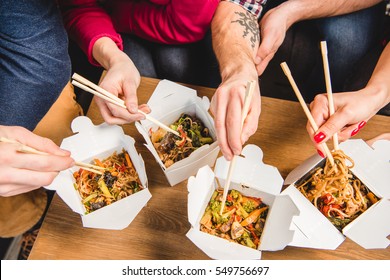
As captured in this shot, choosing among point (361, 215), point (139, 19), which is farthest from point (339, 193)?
point (139, 19)

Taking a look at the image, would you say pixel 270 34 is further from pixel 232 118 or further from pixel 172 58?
pixel 232 118

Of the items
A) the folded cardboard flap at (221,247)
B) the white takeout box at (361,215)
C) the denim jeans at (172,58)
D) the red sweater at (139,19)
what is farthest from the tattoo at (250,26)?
the folded cardboard flap at (221,247)

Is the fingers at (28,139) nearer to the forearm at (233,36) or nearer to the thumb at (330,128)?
the forearm at (233,36)

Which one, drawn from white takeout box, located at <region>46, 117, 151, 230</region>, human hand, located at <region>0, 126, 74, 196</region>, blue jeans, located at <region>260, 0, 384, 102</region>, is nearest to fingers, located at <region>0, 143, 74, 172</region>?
human hand, located at <region>0, 126, 74, 196</region>

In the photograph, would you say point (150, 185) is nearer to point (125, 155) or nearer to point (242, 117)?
point (125, 155)

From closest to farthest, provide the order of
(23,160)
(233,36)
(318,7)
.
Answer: (23,160) < (233,36) < (318,7)
